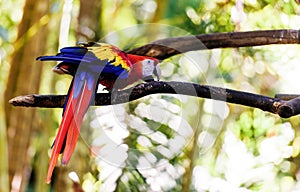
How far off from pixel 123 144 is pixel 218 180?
30 centimetres

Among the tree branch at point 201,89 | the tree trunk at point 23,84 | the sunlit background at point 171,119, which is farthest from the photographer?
the tree trunk at point 23,84

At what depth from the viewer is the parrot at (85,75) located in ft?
2.49

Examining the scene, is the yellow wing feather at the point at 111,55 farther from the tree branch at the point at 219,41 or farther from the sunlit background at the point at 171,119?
the sunlit background at the point at 171,119

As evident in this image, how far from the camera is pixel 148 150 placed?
52.7 inches

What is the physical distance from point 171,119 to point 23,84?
0.39 m

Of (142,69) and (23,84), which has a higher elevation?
(142,69)

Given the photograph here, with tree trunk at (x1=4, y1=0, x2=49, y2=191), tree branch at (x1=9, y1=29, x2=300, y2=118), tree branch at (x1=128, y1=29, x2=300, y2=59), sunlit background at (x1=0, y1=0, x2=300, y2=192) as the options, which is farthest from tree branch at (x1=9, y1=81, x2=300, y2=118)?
tree trunk at (x1=4, y1=0, x2=49, y2=191)

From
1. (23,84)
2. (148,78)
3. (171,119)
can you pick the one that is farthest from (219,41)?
(23,84)

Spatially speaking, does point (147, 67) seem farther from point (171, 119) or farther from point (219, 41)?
point (171, 119)

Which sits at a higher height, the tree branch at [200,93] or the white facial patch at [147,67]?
the white facial patch at [147,67]

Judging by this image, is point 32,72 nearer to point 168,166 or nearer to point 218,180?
point 168,166

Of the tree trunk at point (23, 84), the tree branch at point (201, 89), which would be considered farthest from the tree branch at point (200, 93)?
the tree trunk at point (23, 84)

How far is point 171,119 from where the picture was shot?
1238 millimetres

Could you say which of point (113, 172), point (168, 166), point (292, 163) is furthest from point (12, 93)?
point (292, 163)
